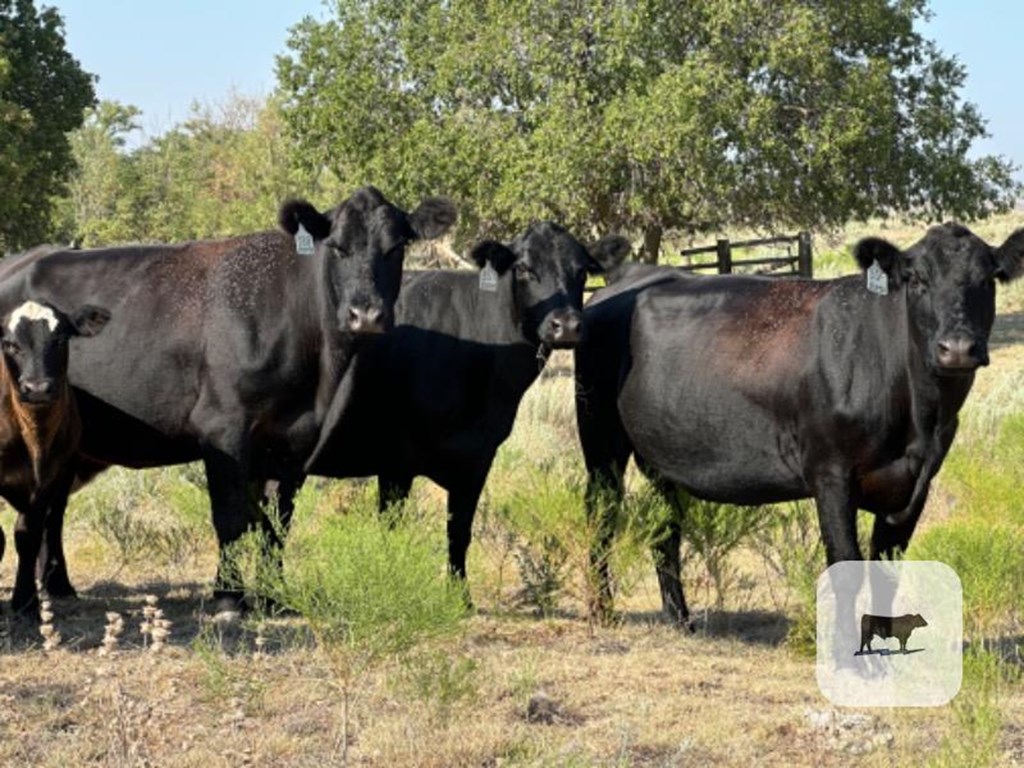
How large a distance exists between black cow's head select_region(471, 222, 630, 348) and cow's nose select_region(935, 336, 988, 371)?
2437 mm

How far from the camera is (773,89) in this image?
31.5 meters

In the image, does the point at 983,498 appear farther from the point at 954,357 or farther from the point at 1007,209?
the point at 1007,209

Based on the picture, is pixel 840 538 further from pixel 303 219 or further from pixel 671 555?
pixel 303 219

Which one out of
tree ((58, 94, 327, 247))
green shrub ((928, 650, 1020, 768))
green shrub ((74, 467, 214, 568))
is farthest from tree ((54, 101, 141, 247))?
green shrub ((928, 650, 1020, 768))

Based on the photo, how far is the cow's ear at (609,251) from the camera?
32.9ft

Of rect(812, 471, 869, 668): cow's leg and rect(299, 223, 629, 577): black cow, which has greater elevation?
rect(299, 223, 629, 577): black cow

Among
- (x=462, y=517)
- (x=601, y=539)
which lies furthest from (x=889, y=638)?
(x=462, y=517)

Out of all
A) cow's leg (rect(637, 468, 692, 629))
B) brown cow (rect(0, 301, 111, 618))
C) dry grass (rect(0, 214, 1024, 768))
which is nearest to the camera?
dry grass (rect(0, 214, 1024, 768))

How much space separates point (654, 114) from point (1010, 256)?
71.3 feet

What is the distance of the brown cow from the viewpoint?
822 centimetres

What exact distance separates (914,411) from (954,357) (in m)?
0.56

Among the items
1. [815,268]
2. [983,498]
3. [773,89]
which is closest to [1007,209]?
[773,89]

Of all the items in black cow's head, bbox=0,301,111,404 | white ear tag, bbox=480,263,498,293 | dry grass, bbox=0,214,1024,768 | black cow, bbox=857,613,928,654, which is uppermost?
white ear tag, bbox=480,263,498,293

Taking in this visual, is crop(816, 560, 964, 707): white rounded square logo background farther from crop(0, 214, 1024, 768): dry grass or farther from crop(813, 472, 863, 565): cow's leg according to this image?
crop(0, 214, 1024, 768): dry grass
